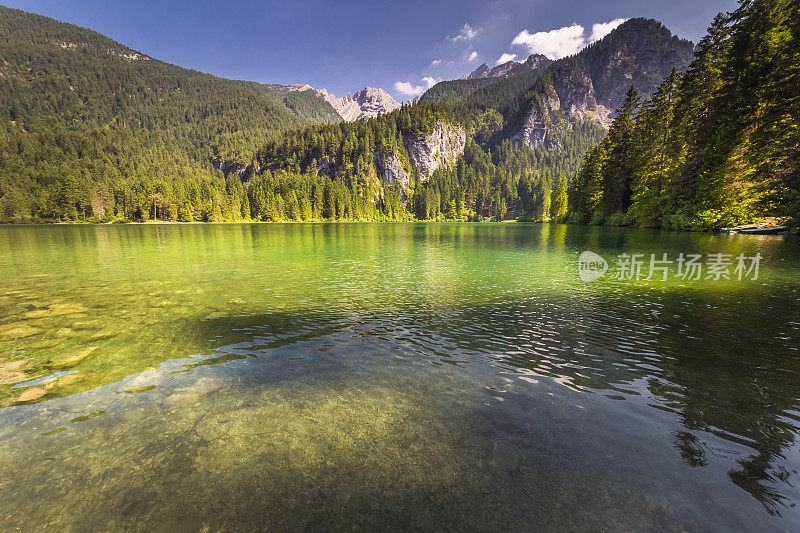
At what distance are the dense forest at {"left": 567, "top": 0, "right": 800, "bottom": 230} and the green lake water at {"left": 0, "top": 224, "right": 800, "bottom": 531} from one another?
42225 mm

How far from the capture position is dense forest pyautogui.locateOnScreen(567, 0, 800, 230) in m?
37.5

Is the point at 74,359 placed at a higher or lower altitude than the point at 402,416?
lower

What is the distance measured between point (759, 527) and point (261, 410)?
7.57 metres

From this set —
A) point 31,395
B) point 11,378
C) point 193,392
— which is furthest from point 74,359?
point 193,392

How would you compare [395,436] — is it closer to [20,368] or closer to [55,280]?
[20,368]

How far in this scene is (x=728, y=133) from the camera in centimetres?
4450

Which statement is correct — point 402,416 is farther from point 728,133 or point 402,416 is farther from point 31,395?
point 728,133

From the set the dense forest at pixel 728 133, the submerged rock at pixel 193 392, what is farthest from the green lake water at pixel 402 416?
the dense forest at pixel 728 133

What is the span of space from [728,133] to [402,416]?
63.4 meters

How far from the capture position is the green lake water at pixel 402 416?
Answer: 4145 millimetres

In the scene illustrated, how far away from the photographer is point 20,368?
8383 mm

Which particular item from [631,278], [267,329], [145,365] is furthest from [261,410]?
[631,278]

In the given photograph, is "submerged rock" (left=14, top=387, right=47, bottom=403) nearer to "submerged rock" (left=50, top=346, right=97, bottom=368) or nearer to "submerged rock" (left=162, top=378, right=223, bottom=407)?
"submerged rock" (left=50, top=346, right=97, bottom=368)

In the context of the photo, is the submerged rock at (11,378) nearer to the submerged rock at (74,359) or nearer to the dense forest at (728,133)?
the submerged rock at (74,359)
